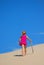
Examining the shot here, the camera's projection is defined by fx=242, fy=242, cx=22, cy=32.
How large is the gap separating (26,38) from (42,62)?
189 cm

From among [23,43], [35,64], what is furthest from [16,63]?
[23,43]

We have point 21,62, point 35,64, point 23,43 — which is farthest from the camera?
Answer: point 23,43

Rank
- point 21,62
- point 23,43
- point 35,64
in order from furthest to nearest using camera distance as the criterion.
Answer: point 23,43 < point 21,62 < point 35,64

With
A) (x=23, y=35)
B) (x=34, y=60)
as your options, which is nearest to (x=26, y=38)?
(x=23, y=35)

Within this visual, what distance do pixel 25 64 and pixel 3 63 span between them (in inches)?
32.1

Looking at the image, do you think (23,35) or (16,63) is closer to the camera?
(16,63)

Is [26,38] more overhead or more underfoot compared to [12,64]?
more overhead

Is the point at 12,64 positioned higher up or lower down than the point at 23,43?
lower down

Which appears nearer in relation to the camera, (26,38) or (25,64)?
(25,64)

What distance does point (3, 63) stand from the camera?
25.1ft

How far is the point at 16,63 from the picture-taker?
295 inches

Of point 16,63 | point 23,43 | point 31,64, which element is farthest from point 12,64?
point 23,43

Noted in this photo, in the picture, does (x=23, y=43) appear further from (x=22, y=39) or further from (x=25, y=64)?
(x=25, y=64)

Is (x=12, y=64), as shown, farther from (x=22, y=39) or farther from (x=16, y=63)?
(x=22, y=39)
